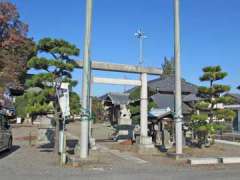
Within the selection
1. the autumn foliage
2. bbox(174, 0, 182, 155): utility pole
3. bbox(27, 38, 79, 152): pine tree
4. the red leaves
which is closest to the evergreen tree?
bbox(27, 38, 79, 152): pine tree

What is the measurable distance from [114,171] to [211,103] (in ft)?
27.8

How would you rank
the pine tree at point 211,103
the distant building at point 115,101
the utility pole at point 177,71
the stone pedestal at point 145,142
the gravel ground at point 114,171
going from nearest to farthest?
the gravel ground at point 114,171 → the utility pole at point 177,71 → the stone pedestal at point 145,142 → the pine tree at point 211,103 → the distant building at point 115,101

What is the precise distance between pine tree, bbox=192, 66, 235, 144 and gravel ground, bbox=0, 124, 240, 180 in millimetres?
4706

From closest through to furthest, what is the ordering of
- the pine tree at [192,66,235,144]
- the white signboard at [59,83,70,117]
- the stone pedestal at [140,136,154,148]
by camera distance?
the white signboard at [59,83,70,117], the stone pedestal at [140,136,154,148], the pine tree at [192,66,235,144]

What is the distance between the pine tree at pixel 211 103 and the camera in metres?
15.9

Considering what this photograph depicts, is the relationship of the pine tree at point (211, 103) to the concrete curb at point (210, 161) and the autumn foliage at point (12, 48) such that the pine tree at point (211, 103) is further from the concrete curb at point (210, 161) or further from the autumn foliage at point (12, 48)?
the autumn foliage at point (12, 48)

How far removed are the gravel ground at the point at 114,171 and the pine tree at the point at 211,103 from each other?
4706 mm

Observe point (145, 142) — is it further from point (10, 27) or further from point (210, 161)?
point (10, 27)

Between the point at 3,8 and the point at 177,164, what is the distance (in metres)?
28.6

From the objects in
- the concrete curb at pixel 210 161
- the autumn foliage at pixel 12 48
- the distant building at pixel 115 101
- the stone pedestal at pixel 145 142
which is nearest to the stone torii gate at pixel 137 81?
the stone pedestal at pixel 145 142

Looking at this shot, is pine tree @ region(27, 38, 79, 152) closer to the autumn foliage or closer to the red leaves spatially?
the autumn foliage

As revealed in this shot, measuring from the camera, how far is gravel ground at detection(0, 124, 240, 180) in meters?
8.66

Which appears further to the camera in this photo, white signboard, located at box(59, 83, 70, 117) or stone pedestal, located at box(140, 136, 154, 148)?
stone pedestal, located at box(140, 136, 154, 148)

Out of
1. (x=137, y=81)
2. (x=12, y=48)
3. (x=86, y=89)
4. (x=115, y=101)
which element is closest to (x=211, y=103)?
(x=137, y=81)
